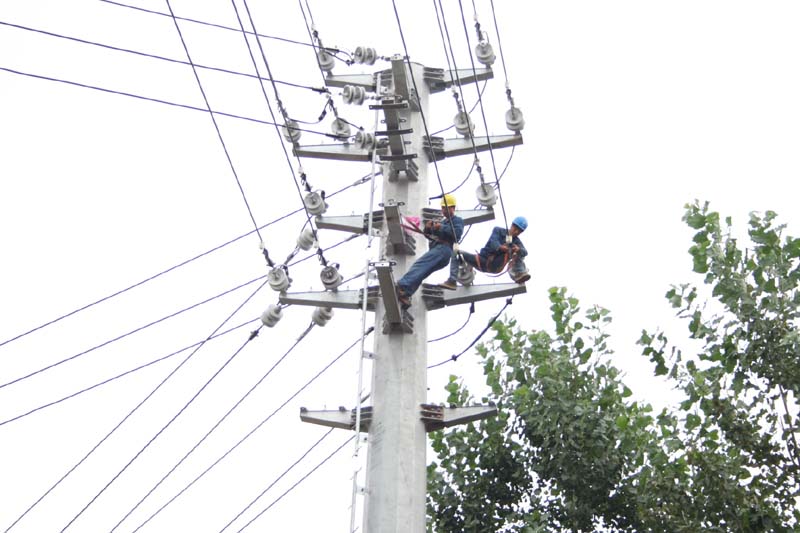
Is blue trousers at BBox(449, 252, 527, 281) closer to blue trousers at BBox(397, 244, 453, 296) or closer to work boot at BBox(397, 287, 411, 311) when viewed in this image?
blue trousers at BBox(397, 244, 453, 296)

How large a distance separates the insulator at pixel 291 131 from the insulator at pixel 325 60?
776 mm

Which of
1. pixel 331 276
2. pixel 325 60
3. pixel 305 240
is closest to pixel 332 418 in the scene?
pixel 331 276

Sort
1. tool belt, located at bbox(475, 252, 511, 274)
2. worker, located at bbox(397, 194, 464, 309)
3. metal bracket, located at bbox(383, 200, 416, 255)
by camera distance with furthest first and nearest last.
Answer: tool belt, located at bbox(475, 252, 511, 274)
worker, located at bbox(397, 194, 464, 309)
metal bracket, located at bbox(383, 200, 416, 255)

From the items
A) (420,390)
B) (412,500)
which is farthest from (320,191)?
(412,500)

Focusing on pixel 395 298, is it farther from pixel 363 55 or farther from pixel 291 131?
pixel 363 55

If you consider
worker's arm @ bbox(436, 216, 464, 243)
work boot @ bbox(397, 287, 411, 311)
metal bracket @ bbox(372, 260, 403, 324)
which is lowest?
metal bracket @ bbox(372, 260, 403, 324)

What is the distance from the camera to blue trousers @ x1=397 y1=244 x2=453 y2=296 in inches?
344

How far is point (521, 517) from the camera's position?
1170cm

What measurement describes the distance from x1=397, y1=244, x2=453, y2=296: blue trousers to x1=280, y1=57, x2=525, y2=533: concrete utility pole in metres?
0.15

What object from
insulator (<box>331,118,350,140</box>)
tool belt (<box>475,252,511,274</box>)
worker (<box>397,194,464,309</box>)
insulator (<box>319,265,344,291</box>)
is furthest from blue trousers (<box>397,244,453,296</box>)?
insulator (<box>331,118,350,140</box>)

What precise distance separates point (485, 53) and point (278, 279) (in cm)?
331

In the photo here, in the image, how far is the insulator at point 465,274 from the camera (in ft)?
29.8

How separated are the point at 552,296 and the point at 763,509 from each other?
3765 mm

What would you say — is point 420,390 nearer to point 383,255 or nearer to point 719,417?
point 383,255
